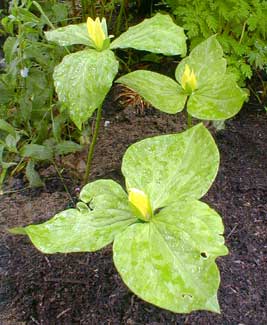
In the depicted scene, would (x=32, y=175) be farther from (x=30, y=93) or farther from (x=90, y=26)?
(x=90, y=26)

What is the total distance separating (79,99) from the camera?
0.99 metres

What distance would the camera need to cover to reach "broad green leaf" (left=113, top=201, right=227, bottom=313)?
0.73 meters

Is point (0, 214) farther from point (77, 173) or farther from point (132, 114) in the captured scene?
point (132, 114)

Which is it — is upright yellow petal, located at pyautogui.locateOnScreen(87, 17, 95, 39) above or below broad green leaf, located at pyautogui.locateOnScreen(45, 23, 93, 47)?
above

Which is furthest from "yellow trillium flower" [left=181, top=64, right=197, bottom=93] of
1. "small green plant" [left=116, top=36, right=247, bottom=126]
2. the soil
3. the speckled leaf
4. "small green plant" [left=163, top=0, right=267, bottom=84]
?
"small green plant" [left=163, top=0, right=267, bottom=84]

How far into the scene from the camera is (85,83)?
991 millimetres

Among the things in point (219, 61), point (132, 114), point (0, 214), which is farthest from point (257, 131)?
point (0, 214)

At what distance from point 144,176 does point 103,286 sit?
333mm

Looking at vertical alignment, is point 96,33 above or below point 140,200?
above

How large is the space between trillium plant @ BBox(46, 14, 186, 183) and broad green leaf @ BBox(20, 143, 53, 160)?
246 millimetres

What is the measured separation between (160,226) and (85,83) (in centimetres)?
33

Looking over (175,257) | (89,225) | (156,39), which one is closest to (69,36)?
(156,39)

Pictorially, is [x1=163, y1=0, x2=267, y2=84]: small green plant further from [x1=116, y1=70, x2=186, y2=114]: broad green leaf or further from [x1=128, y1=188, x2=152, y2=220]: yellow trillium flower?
[x1=128, y1=188, x2=152, y2=220]: yellow trillium flower

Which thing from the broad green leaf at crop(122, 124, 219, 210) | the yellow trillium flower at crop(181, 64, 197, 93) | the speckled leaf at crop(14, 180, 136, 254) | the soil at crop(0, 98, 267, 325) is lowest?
the soil at crop(0, 98, 267, 325)
